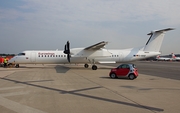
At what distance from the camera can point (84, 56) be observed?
29.0 metres

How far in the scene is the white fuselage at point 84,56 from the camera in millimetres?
28984

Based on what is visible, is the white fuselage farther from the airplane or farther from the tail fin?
the tail fin

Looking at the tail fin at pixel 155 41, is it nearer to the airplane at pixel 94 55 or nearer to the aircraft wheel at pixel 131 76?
the airplane at pixel 94 55

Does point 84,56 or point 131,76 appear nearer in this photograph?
point 131,76

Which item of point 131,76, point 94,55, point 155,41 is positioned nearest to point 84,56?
point 94,55

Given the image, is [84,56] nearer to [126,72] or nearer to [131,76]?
[126,72]

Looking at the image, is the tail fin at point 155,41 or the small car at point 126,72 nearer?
the small car at point 126,72

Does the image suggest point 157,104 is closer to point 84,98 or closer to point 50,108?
point 84,98

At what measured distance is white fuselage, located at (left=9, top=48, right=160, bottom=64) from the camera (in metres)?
29.0

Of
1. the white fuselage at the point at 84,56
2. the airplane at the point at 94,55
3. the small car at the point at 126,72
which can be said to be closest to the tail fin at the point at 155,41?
the airplane at the point at 94,55

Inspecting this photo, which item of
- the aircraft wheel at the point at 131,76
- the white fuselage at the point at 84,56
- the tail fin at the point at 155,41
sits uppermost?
the tail fin at the point at 155,41

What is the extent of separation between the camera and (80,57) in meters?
28.9

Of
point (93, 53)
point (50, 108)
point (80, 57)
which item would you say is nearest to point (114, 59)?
point (93, 53)

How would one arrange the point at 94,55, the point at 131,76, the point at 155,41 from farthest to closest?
1. the point at 155,41
2. the point at 94,55
3. the point at 131,76
